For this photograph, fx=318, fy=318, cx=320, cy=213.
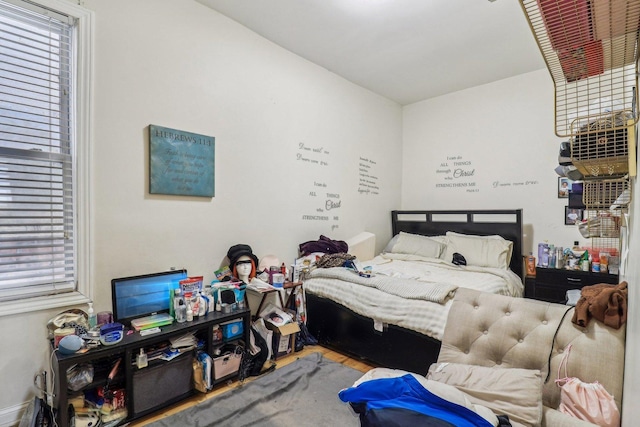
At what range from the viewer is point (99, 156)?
1.97 meters

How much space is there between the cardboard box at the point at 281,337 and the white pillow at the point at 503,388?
4.21 feet

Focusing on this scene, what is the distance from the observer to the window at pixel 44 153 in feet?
5.66

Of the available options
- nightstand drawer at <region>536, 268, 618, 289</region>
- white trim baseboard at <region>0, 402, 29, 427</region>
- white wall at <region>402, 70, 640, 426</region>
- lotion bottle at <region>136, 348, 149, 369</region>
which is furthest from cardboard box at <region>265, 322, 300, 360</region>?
white wall at <region>402, 70, 640, 426</region>

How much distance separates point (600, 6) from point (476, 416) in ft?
4.13

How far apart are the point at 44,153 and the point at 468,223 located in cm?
390

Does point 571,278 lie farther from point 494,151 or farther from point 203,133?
point 203,133

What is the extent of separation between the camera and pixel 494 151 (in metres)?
3.71

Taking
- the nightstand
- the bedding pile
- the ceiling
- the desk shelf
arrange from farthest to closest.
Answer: the nightstand < the ceiling < the bedding pile < the desk shelf

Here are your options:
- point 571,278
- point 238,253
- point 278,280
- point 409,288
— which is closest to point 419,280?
point 409,288

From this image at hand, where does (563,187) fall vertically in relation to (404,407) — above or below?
above

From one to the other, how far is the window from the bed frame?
1.74 metres

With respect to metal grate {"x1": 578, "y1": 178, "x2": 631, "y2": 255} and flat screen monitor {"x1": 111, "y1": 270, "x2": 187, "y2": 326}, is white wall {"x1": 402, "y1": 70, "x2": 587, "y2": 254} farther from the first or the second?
flat screen monitor {"x1": 111, "y1": 270, "x2": 187, "y2": 326}

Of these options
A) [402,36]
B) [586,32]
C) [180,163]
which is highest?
[402,36]

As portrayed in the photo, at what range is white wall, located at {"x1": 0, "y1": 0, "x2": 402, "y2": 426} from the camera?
1.98 meters
